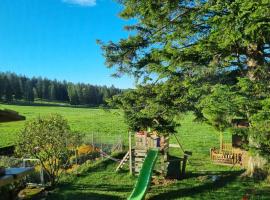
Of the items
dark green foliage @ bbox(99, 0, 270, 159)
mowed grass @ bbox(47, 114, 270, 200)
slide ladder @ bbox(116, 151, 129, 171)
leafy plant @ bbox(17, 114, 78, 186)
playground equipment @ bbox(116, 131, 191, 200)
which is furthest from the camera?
slide ladder @ bbox(116, 151, 129, 171)

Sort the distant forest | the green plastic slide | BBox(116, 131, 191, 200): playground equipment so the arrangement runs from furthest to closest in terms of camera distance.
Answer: the distant forest, BBox(116, 131, 191, 200): playground equipment, the green plastic slide

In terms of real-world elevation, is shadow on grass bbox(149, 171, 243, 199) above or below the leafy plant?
below

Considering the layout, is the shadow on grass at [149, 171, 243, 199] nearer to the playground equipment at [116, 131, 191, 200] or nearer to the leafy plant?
the playground equipment at [116, 131, 191, 200]

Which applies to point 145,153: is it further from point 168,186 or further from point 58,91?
point 58,91

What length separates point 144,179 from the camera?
13883 millimetres

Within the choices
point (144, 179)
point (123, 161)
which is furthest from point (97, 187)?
point (123, 161)

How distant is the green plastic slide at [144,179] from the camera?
41.8 ft

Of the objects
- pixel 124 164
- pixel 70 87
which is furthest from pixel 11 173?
pixel 70 87

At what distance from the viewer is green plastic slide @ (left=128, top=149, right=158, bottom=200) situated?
1274cm

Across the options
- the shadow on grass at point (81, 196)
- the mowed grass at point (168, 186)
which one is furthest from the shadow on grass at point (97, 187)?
the shadow on grass at point (81, 196)

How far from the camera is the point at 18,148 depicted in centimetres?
1587

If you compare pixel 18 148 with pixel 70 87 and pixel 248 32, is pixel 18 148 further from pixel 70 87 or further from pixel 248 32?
pixel 70 87

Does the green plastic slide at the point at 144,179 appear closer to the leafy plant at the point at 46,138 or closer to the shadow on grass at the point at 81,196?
the shadow on grass at the point at 81,196

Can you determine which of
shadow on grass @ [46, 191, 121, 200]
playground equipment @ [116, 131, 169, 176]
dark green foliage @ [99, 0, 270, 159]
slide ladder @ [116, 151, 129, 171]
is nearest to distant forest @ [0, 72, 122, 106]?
playground equipment @ [116, 131, 169, 176]
